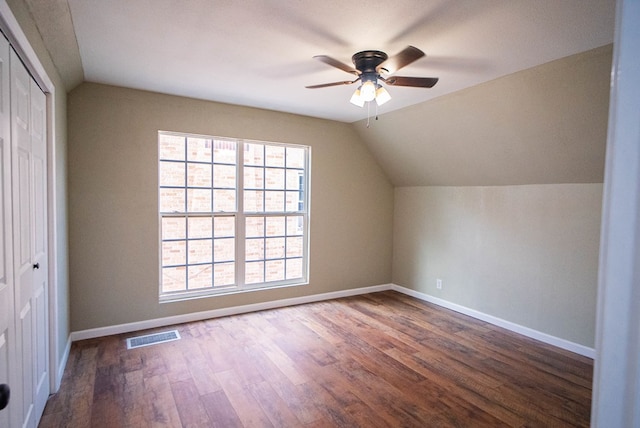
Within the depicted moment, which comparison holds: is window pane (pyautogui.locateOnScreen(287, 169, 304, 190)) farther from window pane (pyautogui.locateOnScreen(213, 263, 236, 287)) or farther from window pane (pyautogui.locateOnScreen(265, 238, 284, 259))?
window pane (pyautogui.locateOnScreen(213, 263, 236, 287))

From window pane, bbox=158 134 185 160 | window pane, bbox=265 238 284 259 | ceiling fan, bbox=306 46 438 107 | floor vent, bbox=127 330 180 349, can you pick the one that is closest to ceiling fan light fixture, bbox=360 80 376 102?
ceiling fan, bbox=306 46 438 107

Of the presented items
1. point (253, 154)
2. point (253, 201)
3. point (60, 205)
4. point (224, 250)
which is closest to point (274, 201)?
point (253, 201)

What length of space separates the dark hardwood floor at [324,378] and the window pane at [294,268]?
82 cm

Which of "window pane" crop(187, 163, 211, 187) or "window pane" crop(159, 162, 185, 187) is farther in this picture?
"window pane" crop(187, 163, 211, 187)

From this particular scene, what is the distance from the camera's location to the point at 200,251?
399cm

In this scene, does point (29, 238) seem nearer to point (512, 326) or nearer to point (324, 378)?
point (324, 378)

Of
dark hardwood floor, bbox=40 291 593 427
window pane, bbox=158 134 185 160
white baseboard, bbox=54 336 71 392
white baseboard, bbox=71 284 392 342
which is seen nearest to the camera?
dark hardwood floor, bbox=40 291 593 427

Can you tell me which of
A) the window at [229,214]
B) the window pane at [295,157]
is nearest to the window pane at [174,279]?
the window at [229,214]

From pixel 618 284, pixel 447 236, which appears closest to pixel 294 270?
pixel 447 236

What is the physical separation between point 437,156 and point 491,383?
8.19 feet

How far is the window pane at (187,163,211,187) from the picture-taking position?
3.90 meters

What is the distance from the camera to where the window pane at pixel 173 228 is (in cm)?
381

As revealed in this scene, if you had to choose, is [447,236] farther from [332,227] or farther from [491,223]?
[332,227]

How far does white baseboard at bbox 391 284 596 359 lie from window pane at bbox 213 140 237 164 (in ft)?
10.2
